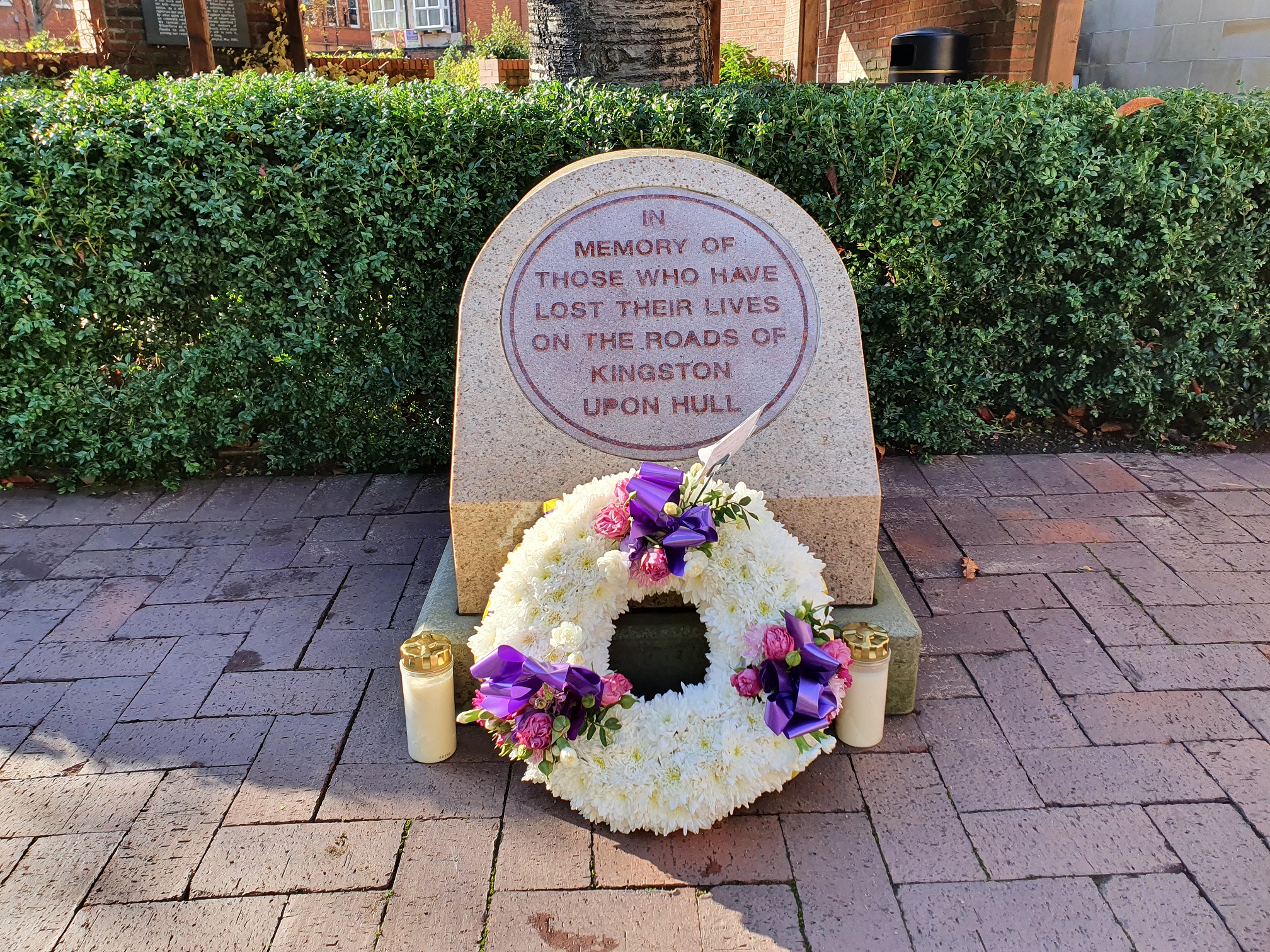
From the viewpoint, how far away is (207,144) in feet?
12.3

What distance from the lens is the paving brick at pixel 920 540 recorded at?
3.39 metres

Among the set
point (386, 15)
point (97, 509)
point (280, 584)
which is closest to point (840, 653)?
point (280, 584)

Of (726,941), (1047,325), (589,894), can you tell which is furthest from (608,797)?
(1047,325)

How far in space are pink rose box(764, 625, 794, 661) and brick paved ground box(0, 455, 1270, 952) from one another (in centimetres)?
41

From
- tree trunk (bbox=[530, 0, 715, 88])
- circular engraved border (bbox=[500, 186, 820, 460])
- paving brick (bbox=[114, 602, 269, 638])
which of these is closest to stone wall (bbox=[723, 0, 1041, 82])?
tree trunk (bbox=[530, 0, 715, 88])

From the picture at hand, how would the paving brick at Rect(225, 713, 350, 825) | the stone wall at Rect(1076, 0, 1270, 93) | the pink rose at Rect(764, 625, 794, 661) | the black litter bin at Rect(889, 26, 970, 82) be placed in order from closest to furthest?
the pink rose at Rect(764, 625, 794, 661), the paving brick at Rect(225, 713, 350, 825), the stone wall at Rect(1076, 0, 1270, 93), the black litter bin at Rect(889, 26, 970, 82)

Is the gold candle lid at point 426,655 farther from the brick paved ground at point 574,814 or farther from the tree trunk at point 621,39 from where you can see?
the tree trunk at point 621,39

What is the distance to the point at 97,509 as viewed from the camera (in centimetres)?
397

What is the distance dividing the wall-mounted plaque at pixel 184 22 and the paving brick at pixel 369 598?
591cm

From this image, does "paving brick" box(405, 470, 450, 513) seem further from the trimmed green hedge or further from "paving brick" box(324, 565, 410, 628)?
"paving brick" box(324, 565, 410, 628)

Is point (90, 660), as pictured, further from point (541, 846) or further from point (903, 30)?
point (903, 30)

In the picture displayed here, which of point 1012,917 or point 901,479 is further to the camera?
point 901,479

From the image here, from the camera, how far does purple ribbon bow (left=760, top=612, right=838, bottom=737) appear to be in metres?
2.14

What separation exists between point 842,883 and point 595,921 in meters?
0.55
